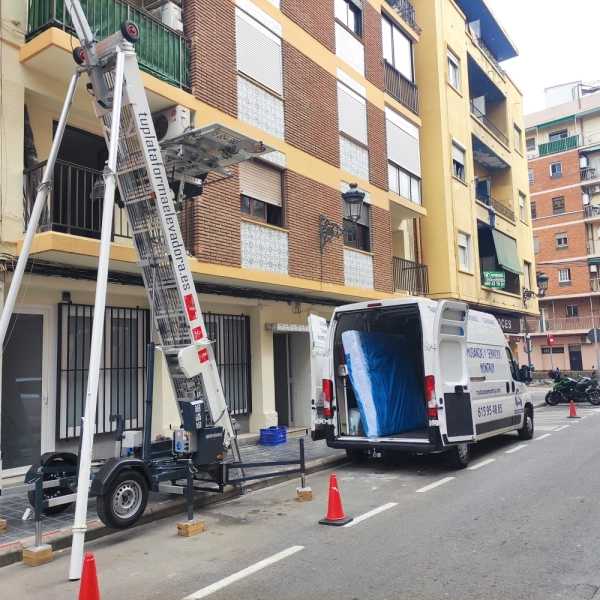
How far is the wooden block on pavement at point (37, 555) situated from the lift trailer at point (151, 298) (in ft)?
1.43

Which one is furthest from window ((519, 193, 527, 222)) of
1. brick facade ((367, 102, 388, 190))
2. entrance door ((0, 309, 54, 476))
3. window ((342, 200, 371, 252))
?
entrance door ((0, 309, 54, 476))

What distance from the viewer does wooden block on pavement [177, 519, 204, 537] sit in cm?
618

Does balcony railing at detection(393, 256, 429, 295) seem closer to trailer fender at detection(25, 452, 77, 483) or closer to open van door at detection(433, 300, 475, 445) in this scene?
open van door at detection(433, 300, 475, 445)

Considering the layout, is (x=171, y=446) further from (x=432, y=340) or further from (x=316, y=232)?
(x=316, y=232)

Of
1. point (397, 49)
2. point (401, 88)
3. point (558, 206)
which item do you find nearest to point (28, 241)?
point (401, 88)

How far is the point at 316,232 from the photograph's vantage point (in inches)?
527

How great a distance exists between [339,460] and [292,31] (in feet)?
30.7

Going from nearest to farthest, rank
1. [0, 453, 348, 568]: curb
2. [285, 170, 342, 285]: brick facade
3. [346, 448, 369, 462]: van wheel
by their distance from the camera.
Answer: [0, 453, 348, 568]: curb < [346, 448, 369, 462]: van wheel < [285, 170, 342, 285]: brick facade

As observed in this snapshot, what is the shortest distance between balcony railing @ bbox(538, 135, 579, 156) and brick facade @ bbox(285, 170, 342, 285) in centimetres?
4269

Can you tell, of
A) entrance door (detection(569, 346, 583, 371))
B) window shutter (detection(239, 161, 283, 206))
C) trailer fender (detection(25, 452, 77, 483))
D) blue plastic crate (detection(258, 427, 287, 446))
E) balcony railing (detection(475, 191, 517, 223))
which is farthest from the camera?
entrance door (detection(569, 346, 583, 371))

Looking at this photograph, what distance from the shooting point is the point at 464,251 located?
798 inches

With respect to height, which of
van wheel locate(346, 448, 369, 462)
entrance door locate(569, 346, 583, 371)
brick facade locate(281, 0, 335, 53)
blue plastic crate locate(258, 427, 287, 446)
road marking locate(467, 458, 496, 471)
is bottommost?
A: road marking locate(467, 458, 496, 471)

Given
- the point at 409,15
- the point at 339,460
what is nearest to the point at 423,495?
the point at 339,460

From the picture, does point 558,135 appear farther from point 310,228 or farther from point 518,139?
point 310,228
